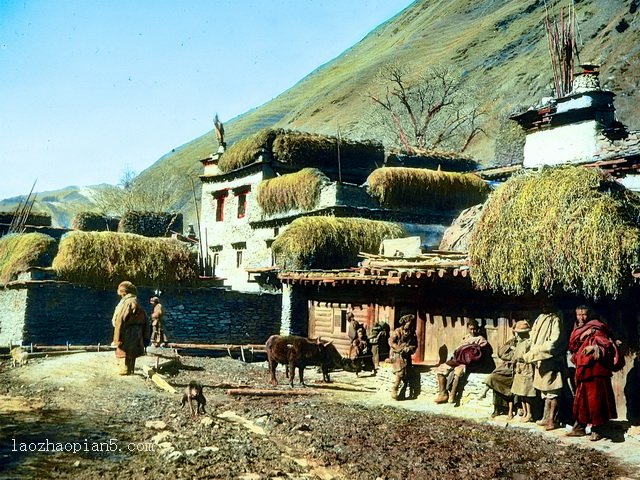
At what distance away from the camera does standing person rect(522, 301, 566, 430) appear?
9336 mm

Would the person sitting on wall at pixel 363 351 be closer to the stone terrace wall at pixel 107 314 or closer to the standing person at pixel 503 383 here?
the standing person at pixel 503 383

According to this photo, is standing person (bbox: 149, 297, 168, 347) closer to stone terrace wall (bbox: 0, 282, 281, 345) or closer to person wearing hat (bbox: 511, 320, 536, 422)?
stone terrace wall (bbox: 0, 282, 281, 345)

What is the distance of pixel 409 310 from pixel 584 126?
13133mm

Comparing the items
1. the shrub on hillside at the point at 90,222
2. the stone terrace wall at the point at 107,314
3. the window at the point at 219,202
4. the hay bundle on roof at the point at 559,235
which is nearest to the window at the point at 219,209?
the window at the point at 219,202

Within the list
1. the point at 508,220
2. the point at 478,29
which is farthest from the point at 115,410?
the point at 478,29

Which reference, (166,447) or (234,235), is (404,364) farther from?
(234,235)

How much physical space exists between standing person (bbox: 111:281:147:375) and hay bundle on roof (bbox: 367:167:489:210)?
1419 centimetres

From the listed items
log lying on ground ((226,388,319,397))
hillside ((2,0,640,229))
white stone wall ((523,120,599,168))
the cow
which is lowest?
log lying on ground ((226,388,319,397))

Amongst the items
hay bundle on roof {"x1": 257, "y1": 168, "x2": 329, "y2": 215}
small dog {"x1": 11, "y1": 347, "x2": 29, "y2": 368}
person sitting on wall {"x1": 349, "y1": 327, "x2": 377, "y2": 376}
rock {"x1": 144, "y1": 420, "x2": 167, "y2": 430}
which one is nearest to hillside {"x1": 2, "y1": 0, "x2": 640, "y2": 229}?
hay bundle on roof {"x1": 257, "y1": 168, "x2": 329, "y2": 215}

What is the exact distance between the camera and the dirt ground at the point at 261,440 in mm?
6762

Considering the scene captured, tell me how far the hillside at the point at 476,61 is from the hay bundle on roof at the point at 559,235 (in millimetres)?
19722

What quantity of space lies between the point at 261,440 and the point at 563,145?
20.5 meters

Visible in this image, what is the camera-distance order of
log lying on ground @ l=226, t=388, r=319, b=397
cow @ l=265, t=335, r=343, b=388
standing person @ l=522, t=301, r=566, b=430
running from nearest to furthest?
1. standing person @ l=522, t=301, r=566, b=430
2. log lying on ground @ l=226, t=388, r=319, b=397
3. cow @ l=265, t=335, r=343, b=388

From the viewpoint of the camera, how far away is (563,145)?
24.4m
